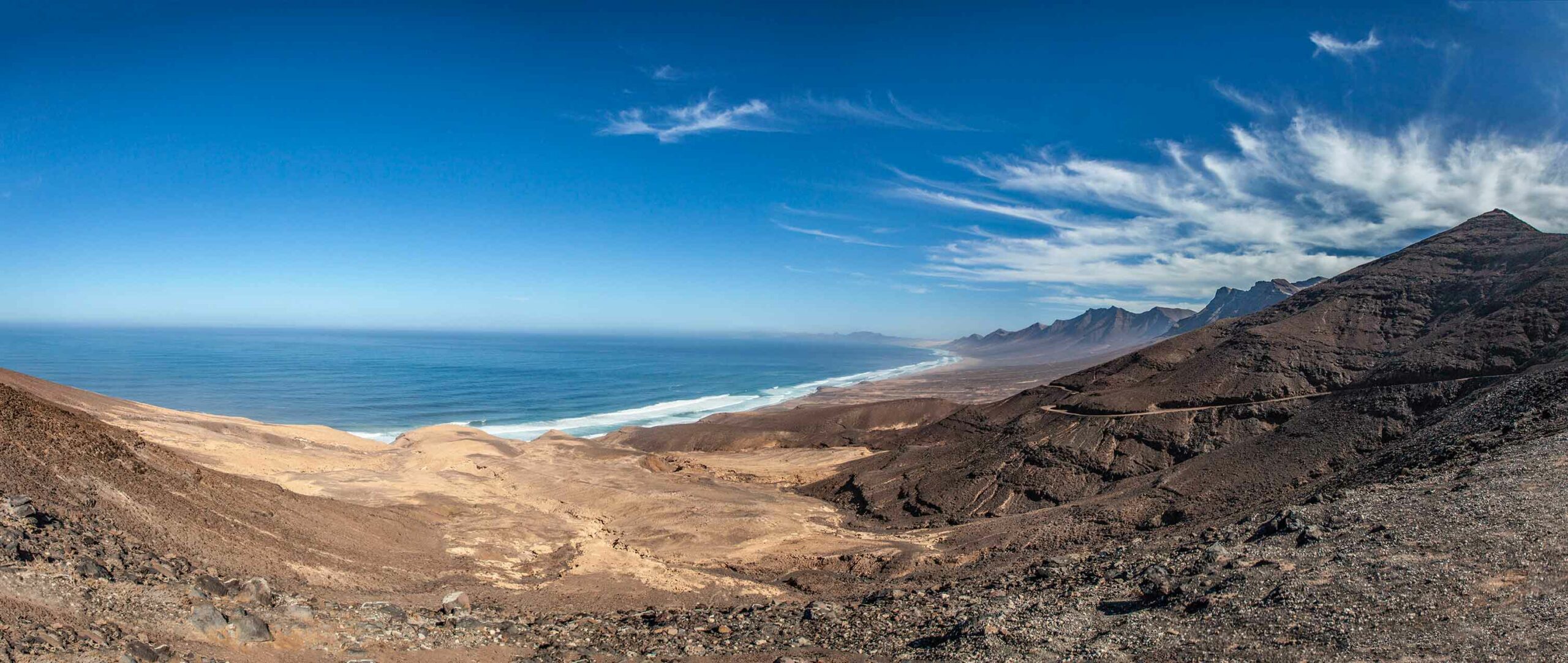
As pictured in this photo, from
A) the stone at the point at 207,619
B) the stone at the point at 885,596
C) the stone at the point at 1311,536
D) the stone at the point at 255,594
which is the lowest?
the stone at the point at 885,596

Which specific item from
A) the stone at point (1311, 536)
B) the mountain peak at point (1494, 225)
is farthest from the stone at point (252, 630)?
the mountain peak at point (1494, 225)

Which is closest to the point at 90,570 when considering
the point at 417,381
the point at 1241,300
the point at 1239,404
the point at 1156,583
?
the point at 1156,583

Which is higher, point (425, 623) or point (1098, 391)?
point (1098, 391)

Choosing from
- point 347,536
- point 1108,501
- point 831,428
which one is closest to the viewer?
point 347,536

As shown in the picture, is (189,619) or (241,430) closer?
(189,619)

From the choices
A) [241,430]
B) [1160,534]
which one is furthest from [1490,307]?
[241,430]

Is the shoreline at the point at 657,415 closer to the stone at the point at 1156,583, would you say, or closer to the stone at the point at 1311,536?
the stone at the point at 1156,583

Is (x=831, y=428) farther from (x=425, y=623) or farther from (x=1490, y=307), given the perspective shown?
(x=425, y=623)
